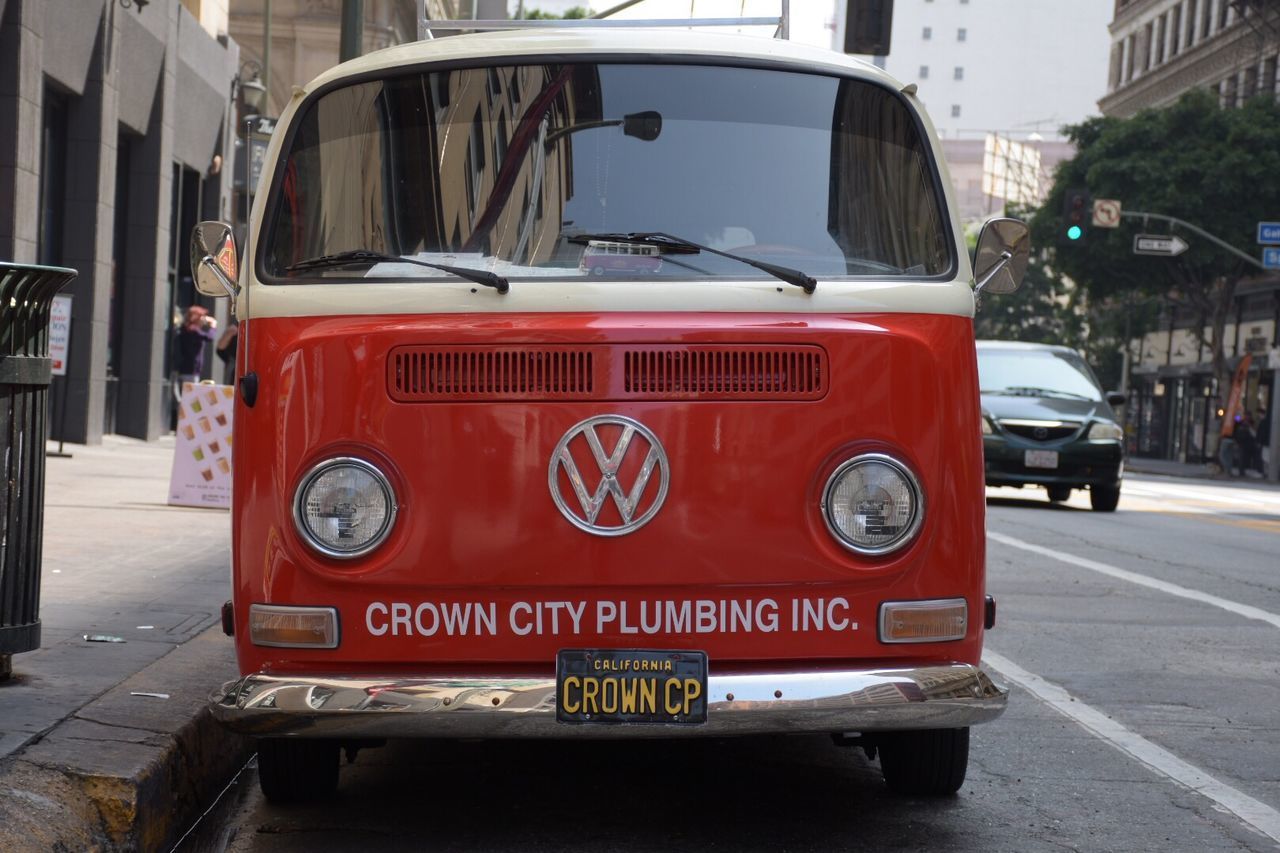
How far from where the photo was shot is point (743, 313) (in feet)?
14.9

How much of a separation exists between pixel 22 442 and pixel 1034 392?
49.9ft

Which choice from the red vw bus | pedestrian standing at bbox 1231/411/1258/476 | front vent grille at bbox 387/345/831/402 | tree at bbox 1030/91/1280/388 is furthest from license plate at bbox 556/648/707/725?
tree at bbox 1030/91/1280/388

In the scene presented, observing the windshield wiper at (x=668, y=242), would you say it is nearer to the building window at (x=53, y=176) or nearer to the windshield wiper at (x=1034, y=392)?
the windshield wiper at (x=1034, y=392)

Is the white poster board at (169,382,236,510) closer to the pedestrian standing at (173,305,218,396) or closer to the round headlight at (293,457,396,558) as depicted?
the round headlight at (293,457,396,558)

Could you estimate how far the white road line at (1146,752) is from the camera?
523 cm

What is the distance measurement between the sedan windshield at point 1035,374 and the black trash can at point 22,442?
14.6 m

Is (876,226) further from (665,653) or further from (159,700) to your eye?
(159,700)

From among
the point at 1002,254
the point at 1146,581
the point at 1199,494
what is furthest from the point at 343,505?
the point at 1199,494

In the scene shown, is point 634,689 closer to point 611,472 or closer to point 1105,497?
point 611,472

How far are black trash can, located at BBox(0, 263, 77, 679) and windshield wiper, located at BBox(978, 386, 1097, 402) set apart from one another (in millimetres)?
14703

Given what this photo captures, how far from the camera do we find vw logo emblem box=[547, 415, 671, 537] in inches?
172

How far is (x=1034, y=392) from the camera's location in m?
19.3

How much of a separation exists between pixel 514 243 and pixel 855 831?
1822 mm

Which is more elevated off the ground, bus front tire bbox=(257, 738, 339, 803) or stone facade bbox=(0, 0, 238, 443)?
stone facade bbox=(0, 0, 238, 443)
